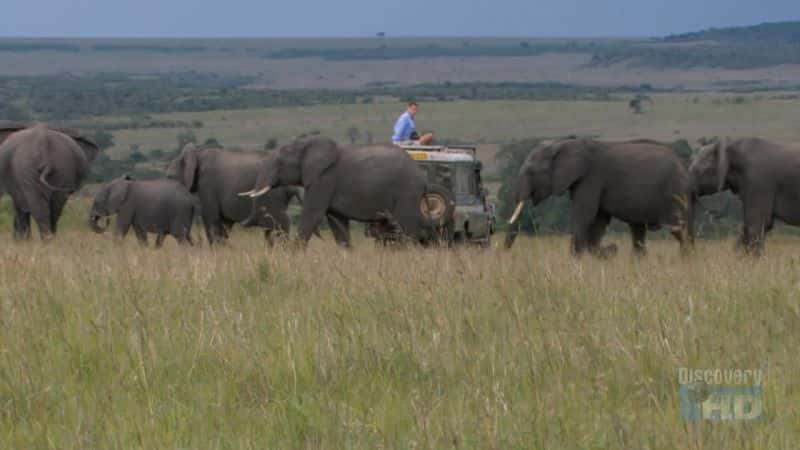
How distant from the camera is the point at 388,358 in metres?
6.17

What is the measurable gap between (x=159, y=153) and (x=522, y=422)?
187 ft

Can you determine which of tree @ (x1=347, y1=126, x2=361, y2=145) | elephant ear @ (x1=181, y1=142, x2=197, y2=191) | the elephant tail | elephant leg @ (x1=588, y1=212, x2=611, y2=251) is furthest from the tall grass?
tree @ (x1=347, y1=126, x2=361, y2=145)

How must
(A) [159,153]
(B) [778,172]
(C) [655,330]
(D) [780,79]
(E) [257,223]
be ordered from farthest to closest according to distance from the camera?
(D) [780,79]
(A) [159,153]
(E) [257,223]
(B) [778,172]
(C) [655,330]

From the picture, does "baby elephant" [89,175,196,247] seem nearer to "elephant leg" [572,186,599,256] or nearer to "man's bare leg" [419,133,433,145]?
"man's bare leg" [419,133,433,145]

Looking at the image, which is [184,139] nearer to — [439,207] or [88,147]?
[88,147]

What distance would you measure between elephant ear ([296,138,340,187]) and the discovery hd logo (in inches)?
427

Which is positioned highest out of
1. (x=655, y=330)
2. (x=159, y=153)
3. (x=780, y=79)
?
(x=655, y=330)

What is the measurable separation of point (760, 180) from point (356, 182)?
4.04 metres

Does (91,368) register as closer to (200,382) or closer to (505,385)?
(200,382)

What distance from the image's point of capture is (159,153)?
201 ft

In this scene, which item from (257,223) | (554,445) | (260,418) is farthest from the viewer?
(257,223)

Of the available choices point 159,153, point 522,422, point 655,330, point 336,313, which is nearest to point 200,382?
point 336,313

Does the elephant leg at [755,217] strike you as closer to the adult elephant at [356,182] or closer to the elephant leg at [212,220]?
the adult elephant at [356,182]

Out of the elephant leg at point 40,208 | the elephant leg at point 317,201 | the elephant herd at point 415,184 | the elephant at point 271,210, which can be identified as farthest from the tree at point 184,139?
the elephant leg at point 317,201
